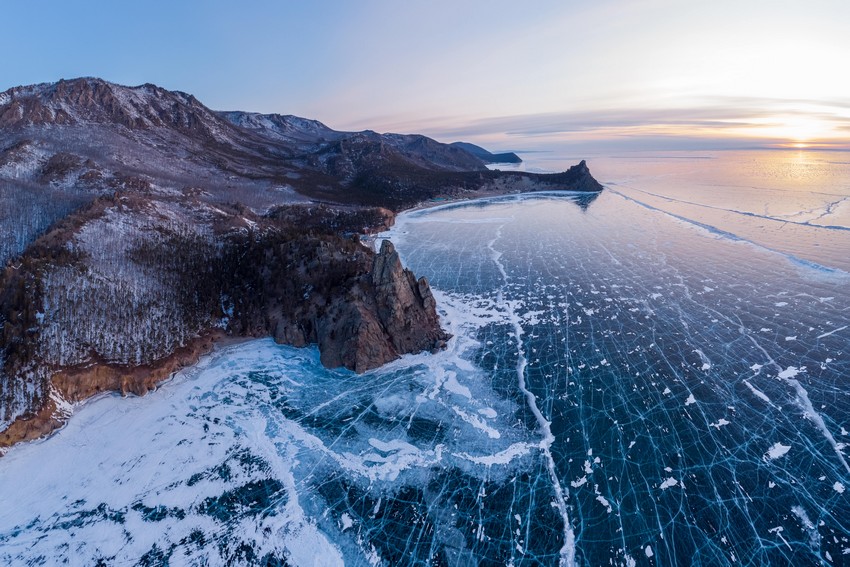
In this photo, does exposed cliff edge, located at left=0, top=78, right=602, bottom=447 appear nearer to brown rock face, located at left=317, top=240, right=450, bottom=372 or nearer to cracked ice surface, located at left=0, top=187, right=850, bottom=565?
brown rock face, located at left=317, top=240, right=450, bottom=372

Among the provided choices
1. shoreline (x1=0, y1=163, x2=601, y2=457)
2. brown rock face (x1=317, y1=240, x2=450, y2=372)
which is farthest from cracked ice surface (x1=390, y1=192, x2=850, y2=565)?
shoreline (x1=0, y1=163, x2=601, y2=457)

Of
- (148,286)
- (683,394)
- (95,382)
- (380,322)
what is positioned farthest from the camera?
(148,286)

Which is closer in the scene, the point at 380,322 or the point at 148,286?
A: the point at 380,322

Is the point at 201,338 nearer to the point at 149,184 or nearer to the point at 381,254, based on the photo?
the point at 381,254

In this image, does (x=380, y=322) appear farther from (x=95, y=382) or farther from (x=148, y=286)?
(x=148, y=286)

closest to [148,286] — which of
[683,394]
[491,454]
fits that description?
[491,454]

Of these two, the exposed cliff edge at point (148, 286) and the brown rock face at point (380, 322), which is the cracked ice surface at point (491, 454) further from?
the exposed cliff edge at point (148, 286)
